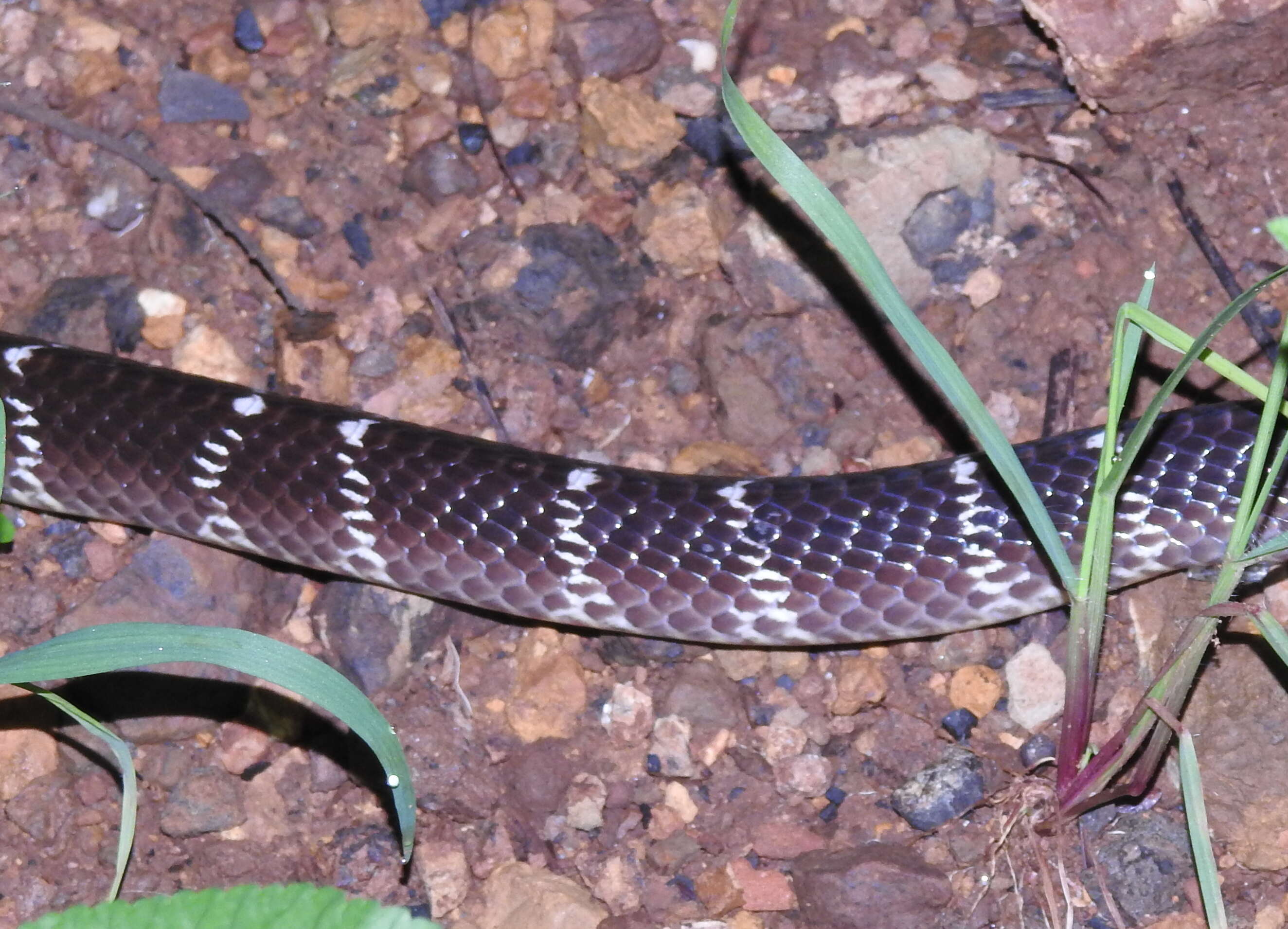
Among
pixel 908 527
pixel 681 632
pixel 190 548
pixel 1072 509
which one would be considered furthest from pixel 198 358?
pixel 1072 509

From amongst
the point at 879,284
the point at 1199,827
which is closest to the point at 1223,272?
the point at 879,284

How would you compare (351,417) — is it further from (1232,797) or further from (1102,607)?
(1232,797)

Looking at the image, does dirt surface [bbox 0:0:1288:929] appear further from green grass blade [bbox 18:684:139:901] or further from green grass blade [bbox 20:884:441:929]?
green grass blade [bbox 20:884:441:929]

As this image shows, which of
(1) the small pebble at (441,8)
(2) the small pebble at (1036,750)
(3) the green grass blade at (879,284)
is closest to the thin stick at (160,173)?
(1) the small pebble at (441,8)

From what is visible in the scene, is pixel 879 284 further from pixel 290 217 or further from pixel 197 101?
pixel 197 101

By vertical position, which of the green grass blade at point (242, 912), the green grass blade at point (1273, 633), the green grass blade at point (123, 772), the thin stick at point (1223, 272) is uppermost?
the green grass blade at point (1273, 633)

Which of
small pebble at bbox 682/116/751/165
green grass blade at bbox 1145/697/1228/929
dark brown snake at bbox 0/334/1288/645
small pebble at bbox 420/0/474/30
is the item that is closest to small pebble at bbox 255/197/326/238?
dark brown snake at bbox 0/334/1288/645

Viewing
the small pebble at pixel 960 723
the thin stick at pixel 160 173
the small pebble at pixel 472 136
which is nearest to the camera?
the small pebble at pixel 960 723

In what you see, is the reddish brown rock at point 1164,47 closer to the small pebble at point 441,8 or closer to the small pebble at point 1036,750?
the small pebble at point 441,8
